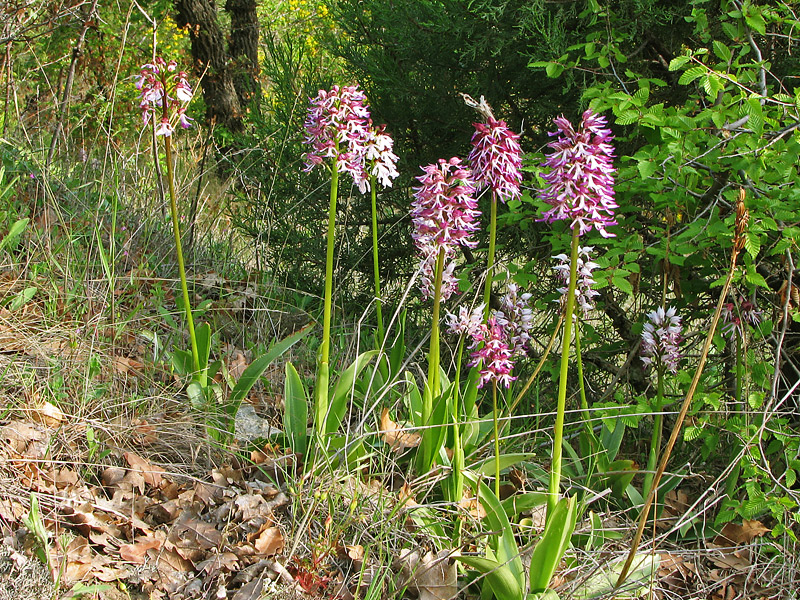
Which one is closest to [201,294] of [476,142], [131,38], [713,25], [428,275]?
[428,275]

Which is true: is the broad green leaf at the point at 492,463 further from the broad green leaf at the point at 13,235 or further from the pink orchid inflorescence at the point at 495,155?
the broad green leaf at the point at 13,235

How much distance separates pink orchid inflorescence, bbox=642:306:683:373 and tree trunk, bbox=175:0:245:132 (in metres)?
5.95

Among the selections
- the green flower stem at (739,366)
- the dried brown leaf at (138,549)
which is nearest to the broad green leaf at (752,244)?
the green flower stem at (739,366)

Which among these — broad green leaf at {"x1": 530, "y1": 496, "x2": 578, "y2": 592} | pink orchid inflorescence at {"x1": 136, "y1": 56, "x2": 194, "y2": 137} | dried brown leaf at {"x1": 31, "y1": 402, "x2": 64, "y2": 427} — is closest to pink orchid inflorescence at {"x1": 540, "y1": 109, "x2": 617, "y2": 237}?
broad green leaf at {"x1": 530, "y1": 496, "x2": 578, "y2": 592}

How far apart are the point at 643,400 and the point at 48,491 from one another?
2055 mm

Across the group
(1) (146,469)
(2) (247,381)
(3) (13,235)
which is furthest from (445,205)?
(3) (13,235)

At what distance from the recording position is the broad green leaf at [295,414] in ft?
8.65

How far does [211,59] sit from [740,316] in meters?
6.75

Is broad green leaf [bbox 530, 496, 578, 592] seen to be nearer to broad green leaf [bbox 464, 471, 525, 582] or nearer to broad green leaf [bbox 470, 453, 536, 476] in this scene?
broad green leaf [bbox 464, 471, 525, 582]

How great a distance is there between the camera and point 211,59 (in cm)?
791

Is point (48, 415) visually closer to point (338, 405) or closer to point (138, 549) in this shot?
point (138, 549)

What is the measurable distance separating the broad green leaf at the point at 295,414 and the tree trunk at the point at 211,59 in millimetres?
5485

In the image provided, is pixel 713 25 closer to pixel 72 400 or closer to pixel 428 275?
pixel 428 275

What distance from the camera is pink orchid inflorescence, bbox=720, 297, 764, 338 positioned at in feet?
8.94
